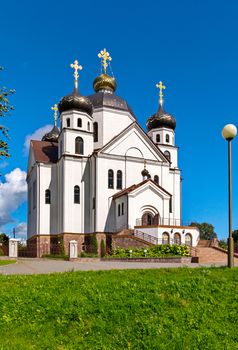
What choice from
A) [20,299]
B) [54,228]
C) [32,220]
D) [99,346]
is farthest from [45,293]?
[32,220]

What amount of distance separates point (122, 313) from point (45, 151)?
1480 inches

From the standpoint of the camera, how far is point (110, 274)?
35.7 feet

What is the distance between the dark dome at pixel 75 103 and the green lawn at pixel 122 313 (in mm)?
30943

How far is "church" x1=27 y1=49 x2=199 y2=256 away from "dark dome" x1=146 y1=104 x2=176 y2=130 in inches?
125

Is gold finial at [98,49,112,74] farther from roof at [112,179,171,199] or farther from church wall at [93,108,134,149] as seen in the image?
roof at [112,179,171,199]

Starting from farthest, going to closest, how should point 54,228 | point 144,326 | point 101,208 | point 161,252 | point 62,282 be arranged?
point 54,228 < point 101,208 < point 161,252 < point 62,282 < point 144,326

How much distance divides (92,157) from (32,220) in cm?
1040

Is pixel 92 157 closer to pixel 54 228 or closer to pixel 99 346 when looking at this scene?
pixel 54 228

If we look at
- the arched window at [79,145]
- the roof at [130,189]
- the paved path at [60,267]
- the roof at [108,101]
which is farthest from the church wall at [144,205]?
the paved path at [60,267]

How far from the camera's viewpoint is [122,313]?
823cm

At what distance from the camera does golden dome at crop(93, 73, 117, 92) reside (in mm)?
48000

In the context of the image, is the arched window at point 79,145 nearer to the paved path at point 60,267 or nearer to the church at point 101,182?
the church at point 101,182

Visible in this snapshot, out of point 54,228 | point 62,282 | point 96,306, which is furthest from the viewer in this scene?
point 54,228

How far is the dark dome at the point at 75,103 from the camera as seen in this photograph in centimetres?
3981
